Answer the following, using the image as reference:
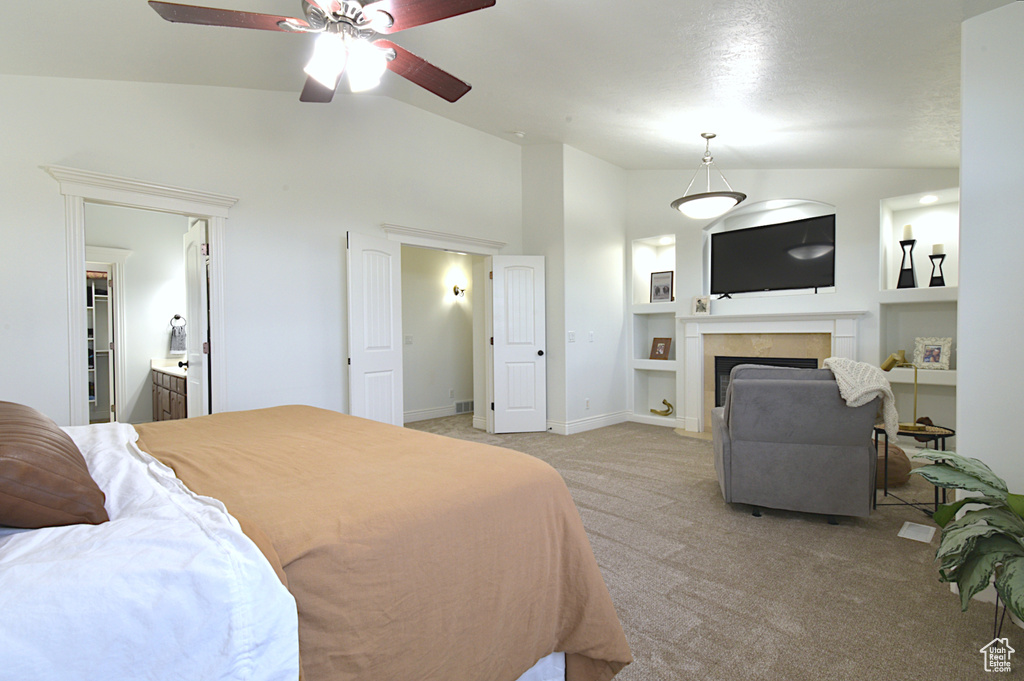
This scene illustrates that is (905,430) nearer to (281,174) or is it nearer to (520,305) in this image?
(520,305)

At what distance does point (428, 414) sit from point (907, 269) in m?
5.22

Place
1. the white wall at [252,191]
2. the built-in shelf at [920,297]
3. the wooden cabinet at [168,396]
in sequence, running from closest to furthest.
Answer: the white wall at [252,191]
the built-in shelf at [920,297]
the wooden cabinet at [168,396]

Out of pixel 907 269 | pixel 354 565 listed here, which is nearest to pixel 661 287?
pixel 907 269

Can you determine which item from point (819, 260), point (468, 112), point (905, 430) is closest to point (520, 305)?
point (468, 112)

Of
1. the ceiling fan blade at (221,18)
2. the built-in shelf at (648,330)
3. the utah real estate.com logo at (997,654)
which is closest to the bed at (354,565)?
the utah real estate.com logo at (997,654)

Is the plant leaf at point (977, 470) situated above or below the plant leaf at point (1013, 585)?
above

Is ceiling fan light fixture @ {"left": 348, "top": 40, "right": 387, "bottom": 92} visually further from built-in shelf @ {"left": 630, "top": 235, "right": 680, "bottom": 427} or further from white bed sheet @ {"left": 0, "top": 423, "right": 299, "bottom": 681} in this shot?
built-in shelf @ {"left": 630, "top": 235, "right": 680, "bottom": 427}

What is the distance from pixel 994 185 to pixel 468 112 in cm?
391

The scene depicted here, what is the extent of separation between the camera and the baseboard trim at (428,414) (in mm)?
6195

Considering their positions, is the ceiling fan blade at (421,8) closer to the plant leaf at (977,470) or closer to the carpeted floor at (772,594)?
the plant leaf at (977,470)

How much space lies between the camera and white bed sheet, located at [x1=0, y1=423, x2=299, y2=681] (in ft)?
2.22

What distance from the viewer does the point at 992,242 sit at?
79.9 inches

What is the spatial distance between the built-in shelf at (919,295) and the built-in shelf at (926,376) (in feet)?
1.92

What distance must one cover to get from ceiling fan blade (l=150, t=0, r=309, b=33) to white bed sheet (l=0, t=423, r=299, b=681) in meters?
1.93
